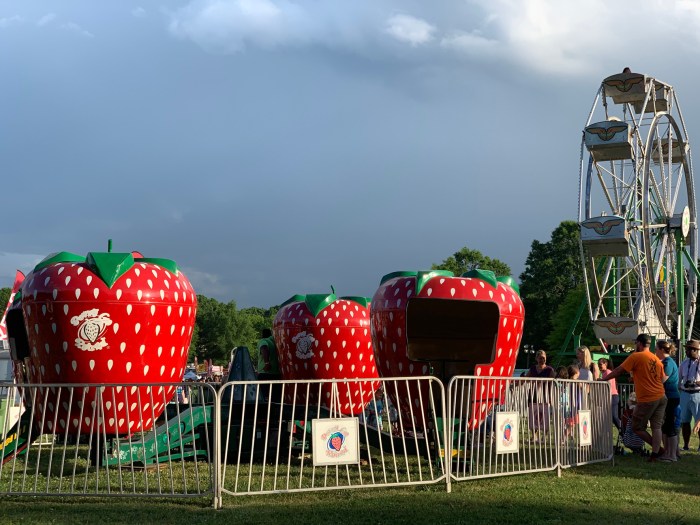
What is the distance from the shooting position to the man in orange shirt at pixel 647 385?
Result: 29.2ft

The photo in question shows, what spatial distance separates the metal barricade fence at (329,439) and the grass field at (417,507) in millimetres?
202

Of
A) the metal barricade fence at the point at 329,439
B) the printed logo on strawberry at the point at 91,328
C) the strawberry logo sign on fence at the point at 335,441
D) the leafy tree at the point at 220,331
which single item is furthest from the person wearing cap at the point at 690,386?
the leafy tree at the point at 220,331

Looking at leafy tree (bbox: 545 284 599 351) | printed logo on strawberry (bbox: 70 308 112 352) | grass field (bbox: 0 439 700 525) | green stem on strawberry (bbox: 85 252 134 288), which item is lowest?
grass field (bbox: 0 439 700 525)

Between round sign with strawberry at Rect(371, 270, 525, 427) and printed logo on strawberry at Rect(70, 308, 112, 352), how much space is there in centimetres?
310

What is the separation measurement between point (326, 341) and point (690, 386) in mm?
5046

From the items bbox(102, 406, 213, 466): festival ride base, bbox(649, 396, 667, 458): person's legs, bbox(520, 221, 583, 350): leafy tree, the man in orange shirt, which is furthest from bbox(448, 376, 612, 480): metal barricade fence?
bbox(520, 221, 583, 350): leafy tree

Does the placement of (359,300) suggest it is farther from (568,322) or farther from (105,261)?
(568,322)

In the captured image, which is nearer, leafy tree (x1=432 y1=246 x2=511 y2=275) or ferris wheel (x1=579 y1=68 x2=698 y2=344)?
ferris wheel (x1=579 y1=68 x2=698 y2=344)

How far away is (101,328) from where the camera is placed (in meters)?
6.98

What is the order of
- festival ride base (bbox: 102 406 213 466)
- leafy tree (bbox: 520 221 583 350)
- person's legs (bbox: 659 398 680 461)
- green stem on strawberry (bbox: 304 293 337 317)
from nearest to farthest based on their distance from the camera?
festival ride base (bbox: 102 406 213 466) < person's legs (bbox: 659 398 680 461) < green stem on strawberry (bbox: 304 293 337 317) < leafy tree (bbox: 520 221 583 350)

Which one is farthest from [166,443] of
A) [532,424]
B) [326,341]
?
[326,341]

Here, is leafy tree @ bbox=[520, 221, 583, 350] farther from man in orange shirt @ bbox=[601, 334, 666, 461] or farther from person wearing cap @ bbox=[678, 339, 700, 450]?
man in orange shirt @ bbox=[601, 334, 666, 461]

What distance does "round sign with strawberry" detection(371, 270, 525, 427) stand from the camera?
8570mm

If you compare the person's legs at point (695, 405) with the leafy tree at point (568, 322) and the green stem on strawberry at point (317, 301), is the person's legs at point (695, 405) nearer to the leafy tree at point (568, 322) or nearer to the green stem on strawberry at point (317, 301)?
the green stem on strawberry at point (317, 301)
